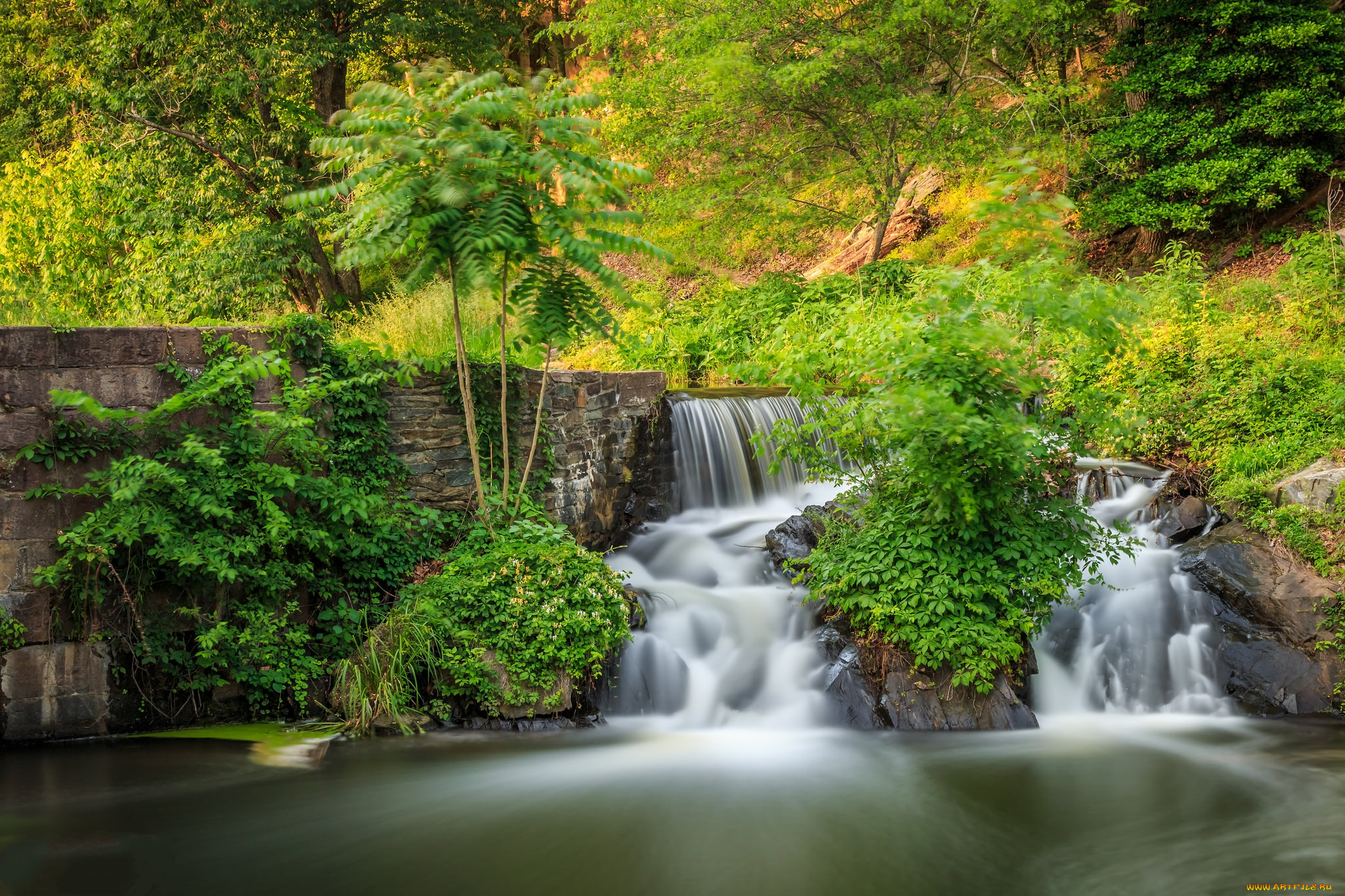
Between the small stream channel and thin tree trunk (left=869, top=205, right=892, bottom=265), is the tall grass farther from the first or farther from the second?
thin tree trunk (left=869, top=205, right=892, bottom=265)

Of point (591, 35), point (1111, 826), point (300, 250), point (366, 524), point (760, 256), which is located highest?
point (591, 35)

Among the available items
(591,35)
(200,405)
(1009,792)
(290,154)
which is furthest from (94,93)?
(1009,792)

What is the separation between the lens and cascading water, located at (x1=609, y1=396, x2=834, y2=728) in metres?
6.92

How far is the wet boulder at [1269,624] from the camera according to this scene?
6.94 metres

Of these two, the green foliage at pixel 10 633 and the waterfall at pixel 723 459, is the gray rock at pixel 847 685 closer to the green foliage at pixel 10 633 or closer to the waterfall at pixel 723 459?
the waterfall at pixel 723 459

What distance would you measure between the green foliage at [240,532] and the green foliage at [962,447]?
3258mm

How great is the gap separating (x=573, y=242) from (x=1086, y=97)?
12.2 meters

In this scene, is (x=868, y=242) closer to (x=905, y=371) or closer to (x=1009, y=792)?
(x=905, y=371)

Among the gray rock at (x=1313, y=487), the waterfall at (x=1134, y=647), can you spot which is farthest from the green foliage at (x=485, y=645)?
the gray rock at (x=1313, y=487)

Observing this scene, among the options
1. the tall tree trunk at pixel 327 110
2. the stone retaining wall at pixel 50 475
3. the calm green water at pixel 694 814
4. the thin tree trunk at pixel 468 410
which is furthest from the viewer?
the tall tree trunk at pixel 327 110

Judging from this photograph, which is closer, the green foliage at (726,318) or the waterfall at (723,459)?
the waterfall at (723,459)

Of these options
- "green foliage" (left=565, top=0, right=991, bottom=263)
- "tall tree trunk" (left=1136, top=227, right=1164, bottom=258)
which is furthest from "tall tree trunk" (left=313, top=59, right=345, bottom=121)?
"tall tree trunk" (left=1136, top=227, right=1164, bottom=258)

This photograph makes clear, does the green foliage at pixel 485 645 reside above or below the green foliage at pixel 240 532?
below

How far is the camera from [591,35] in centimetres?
1530
